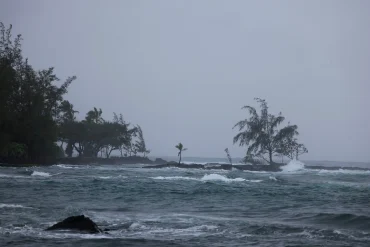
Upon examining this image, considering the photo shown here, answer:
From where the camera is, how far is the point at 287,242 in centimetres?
1039

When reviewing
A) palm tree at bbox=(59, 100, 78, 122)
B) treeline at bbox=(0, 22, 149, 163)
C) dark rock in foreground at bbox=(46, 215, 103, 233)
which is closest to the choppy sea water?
dark rock in foreground at bbox=(46, 215, 103, 233)

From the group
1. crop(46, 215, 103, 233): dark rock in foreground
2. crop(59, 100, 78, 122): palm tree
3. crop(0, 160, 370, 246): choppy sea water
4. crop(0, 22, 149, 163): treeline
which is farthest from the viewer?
crop(59, 100, 78, 122): palm tree

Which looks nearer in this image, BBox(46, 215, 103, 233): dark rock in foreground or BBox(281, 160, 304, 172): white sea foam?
BBox(46, 215, 103, 233): dark rock in foreground

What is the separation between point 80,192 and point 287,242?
15290 mm

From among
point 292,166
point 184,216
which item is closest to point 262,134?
point 292,166

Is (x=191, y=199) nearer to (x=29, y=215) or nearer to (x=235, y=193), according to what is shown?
(x=235, y=193)

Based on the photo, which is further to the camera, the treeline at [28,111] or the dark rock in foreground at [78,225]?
the treeline at [28,111]

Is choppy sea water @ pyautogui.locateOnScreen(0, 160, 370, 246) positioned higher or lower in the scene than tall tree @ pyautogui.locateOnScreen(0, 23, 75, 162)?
lower

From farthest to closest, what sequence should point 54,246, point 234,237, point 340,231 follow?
1. point 340,231
2. point 234,237
3. point 54,246

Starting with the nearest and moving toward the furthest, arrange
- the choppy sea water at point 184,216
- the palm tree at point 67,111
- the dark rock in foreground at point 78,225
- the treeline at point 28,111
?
the choppy sea water at point 184,216, the dark rock in foreground at point 78,225, the treeline at point 28,111, the palm tree at point 67,111

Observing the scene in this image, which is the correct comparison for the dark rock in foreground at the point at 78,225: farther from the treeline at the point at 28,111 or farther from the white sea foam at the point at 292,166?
the white sea foam at the point at 292,166

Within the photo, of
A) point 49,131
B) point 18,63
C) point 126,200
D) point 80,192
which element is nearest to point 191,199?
point 126,200

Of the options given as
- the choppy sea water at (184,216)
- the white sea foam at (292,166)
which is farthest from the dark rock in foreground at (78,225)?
the white sea foam at (292,166)

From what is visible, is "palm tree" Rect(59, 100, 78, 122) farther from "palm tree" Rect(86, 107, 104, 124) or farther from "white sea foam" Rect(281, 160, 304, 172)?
"white sea foam" Rect(281, 160, 304, 172)
